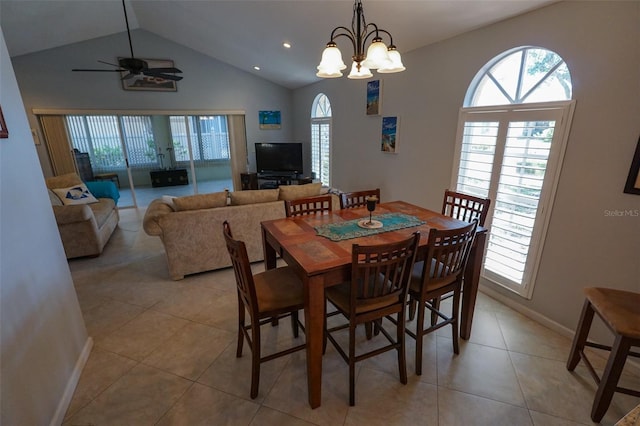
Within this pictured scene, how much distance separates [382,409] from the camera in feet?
5.52

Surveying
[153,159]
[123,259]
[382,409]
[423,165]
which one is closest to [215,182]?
[153,159]

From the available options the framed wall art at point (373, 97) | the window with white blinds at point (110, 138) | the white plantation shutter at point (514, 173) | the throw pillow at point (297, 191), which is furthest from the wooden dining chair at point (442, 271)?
the window with white blinds at point (110, 138)

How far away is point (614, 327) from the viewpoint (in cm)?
149

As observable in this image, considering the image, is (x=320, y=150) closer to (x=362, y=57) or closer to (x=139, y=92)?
(x=139, y=92)

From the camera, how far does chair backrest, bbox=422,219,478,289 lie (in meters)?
1.66

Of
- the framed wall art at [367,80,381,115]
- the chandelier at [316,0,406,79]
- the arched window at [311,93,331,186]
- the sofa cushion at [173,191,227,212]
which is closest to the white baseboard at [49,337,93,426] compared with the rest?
the sofa cushion at [173,191,227,212]

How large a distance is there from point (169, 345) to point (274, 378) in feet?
2.98

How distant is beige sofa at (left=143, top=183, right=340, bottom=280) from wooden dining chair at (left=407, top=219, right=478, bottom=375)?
1.93 meters

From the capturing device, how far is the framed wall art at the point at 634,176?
1.73 m

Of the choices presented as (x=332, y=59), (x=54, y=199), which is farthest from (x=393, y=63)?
(x=54, y=199)

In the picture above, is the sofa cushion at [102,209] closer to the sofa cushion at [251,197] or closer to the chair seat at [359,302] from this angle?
the sofa cushion at [251,197]

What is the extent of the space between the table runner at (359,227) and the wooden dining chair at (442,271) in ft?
1.16

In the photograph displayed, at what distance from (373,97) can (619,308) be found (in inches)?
135

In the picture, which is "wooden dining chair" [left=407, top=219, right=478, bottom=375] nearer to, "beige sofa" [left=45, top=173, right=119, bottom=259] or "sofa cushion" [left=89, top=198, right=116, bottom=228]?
"beige sofa" [left=45, top=173, right=119, bottom=259]
